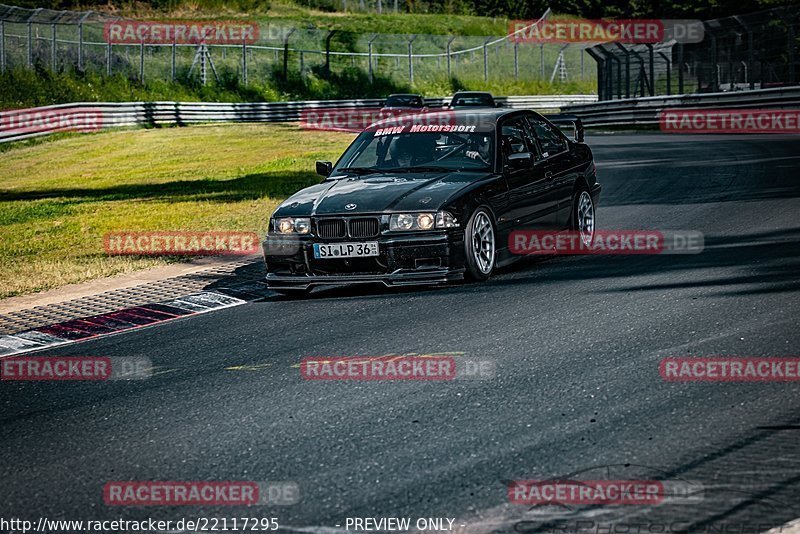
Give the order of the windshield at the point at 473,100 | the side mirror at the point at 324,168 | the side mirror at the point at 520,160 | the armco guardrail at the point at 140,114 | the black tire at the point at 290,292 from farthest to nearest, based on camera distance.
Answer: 1. the windshield at the point at 473,100
2. the armco guardrail at the point at 140,114
3. the side mirror at the point at 324,168
4. the side mirror at the point at 520,160
5. the black tire at the point at 290,292

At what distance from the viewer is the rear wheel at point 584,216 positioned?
438 inches

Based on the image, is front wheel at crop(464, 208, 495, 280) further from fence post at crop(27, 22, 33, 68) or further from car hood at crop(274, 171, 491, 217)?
fence post at crop(27, 22, 33, 68)

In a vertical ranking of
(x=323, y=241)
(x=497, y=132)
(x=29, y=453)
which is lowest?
(x=29, y=453)

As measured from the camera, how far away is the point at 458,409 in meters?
5.65

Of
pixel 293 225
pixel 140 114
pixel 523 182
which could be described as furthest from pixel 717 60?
pixel 293 225

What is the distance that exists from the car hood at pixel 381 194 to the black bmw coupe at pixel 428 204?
0.04 feet

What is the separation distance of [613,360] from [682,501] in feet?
7.27

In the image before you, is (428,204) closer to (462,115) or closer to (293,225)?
(293,225)

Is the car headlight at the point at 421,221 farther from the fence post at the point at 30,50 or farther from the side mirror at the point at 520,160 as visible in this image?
the fence post at the point at 30,50

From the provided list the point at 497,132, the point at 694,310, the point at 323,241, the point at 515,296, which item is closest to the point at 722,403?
the point at 694,310

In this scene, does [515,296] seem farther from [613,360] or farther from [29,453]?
[29,453]

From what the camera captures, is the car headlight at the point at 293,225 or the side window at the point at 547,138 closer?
the car headlight at the point at 293,225

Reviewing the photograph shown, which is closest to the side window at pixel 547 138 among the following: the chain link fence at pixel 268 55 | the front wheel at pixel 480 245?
the front wheel at pixel 480 245

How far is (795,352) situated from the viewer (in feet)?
20.9
